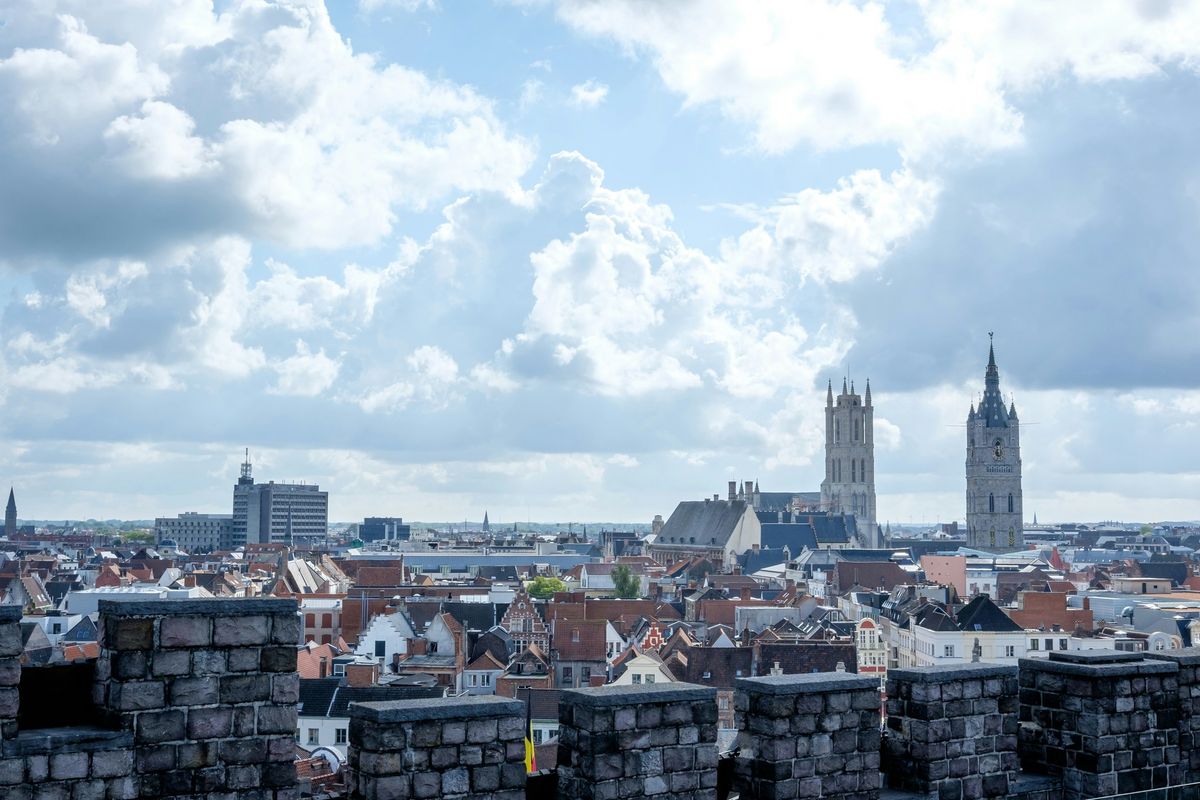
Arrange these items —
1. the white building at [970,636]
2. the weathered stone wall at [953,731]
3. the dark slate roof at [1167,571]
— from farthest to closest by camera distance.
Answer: the dark slate roof at [1167,571]
the white building at [970,636]
the weathered stone wall at [953,731]

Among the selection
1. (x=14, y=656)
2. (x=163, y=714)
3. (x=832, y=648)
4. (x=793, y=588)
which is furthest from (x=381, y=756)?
(x=793, y=588)

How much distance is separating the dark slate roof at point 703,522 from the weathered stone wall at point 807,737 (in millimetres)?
135708

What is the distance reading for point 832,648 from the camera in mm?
53812

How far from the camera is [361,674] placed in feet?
156

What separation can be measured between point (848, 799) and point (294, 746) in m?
3.49

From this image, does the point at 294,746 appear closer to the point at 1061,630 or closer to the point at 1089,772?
the point at 1089,772

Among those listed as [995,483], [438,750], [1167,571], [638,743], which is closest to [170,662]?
[438,750]

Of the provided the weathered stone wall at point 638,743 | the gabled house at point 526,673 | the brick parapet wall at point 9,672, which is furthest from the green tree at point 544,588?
the brick parapet wall at point 9,672

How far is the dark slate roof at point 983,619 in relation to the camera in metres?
61.0

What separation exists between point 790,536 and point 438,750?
141m

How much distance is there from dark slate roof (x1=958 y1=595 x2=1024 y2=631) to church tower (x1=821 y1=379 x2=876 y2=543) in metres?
110

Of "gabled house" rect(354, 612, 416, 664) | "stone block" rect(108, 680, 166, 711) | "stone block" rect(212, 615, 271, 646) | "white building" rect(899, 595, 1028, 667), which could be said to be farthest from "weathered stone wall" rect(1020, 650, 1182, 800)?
"white building" rect(899, 595, 1028, 667)

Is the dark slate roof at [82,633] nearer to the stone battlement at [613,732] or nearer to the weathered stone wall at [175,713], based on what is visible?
the stone battlement at [613,732]

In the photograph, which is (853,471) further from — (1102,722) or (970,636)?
(1102,722)
